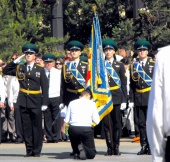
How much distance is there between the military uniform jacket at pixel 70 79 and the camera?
13133 mm

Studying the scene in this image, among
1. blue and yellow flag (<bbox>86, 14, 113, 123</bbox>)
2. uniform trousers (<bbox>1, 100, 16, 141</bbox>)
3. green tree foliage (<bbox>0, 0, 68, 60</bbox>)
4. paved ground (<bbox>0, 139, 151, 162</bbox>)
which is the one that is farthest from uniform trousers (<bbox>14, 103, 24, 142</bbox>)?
green tree foliage (<bbox>0, 0, 68, 60</bbox>)

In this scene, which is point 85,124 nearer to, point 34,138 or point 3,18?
point 34,138

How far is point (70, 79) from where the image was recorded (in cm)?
1314

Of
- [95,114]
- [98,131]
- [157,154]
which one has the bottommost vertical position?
[98,131]

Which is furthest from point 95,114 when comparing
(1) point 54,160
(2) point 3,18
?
(2) point 3,18

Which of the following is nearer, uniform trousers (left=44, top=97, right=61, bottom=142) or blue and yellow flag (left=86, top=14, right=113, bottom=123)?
blue and yellow flag (left=86, top=14, right=113, bottom=123)

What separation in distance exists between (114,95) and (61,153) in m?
1.51

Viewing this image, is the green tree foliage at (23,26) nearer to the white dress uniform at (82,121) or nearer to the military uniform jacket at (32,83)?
the military uniform jacket at (32,83)

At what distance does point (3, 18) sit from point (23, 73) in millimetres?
10204

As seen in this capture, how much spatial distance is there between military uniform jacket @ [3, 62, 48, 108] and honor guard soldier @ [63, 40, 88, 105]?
36cm

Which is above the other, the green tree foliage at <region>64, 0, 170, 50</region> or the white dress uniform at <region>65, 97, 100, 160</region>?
the green tree foliage at <region>64, 0, 170, 50</region>

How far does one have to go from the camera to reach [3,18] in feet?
75.6

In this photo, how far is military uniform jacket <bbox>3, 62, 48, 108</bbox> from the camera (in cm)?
1302

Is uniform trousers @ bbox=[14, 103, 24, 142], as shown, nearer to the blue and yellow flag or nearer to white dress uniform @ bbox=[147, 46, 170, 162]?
the blue and yellow flag
